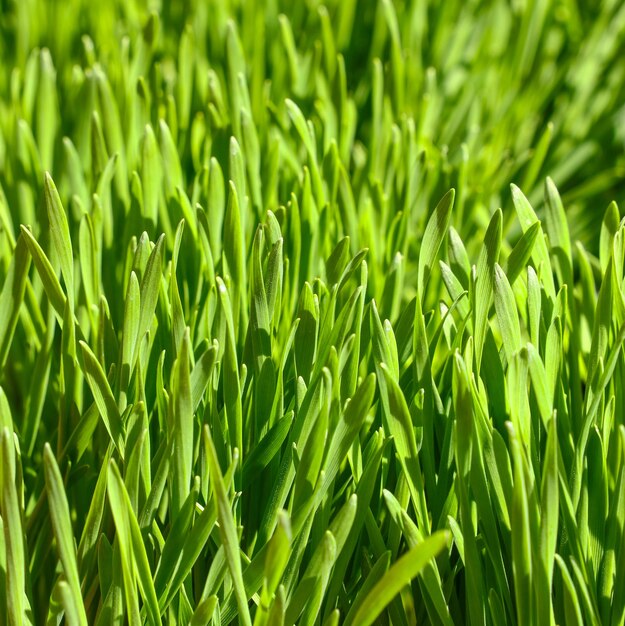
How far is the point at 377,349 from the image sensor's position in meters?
0.52

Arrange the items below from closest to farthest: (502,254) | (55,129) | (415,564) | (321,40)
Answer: (415,564) → (502,254) → (55,129) → (321,40)

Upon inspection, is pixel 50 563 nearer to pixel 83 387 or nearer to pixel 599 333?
pixel 83 387

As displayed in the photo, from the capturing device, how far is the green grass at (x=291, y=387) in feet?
1.48

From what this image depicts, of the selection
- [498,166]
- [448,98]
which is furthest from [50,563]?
[448,98]

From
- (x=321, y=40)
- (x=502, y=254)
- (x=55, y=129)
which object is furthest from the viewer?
(x=321, y=40)

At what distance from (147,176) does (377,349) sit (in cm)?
→ 28

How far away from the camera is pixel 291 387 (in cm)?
56

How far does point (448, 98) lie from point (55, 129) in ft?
1.63

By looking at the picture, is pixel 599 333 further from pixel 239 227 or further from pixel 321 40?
pixel 321 40

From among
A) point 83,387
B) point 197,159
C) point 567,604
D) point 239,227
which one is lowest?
point 567,604

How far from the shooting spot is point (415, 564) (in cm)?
39

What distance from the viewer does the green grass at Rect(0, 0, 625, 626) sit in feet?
1.48

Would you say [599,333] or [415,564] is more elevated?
[599,333]

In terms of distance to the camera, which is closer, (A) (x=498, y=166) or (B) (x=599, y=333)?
(B) (x=599, y=333)
